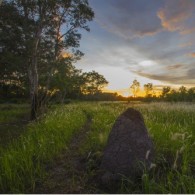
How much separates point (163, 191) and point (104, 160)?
3.97 feet

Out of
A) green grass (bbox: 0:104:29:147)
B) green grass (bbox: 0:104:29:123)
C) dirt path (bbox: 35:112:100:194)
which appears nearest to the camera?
dirt path (bbox: 35:112:100:194)

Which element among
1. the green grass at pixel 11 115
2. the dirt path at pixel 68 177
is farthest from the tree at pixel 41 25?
the dirt path at pixel 68 177

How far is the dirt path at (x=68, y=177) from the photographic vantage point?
4.04 metres

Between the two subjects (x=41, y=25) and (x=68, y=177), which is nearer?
(x=68, y=177)

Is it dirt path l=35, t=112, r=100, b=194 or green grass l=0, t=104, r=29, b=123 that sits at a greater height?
dirt path l=35, t=112, r=100, b=194

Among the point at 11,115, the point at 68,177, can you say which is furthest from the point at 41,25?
the point at 68,177

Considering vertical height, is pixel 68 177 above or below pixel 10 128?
above

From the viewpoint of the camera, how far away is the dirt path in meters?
4.04

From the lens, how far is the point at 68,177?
4.52 metres

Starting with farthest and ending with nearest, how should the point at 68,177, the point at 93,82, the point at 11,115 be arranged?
the point at 93,82 < the point at 11,115 < the point at 68,177

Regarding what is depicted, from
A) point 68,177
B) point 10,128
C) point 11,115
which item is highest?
point 68,177

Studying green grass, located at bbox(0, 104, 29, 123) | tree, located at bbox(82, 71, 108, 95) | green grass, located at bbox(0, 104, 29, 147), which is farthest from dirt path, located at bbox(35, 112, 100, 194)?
tree, located at bbox(82, 71, 108, 95)

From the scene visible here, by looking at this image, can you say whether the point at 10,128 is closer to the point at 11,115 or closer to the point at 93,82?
the point at 11,115

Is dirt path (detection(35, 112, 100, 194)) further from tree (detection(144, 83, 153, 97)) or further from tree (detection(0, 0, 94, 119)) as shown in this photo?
tree (detection(144, 83, 153, 97))
